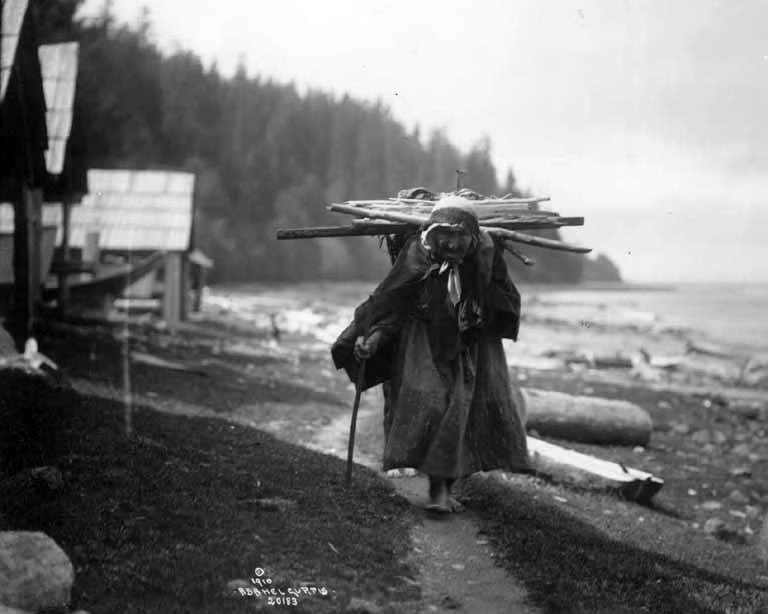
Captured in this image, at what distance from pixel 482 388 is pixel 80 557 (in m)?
3.12

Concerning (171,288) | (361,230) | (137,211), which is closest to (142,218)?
(137,211)

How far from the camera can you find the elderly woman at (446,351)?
18.9 feet

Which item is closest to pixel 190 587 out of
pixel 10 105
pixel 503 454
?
pixel 503 454

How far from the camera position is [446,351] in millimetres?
5875

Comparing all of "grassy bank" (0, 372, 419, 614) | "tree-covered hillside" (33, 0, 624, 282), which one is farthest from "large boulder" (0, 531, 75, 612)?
"tree-covered hillside" (33, 0, 624, 282)

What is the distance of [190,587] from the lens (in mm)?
3994

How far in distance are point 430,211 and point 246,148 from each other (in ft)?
241

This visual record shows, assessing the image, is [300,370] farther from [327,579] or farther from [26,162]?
[327,579]

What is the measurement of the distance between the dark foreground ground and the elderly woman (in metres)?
0.56

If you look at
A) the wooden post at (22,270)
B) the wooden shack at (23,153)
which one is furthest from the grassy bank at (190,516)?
the wooden shack at (23,153)

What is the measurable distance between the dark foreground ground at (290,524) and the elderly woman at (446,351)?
560 millimetres

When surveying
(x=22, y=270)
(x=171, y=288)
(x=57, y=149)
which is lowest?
(x=171, y=288)

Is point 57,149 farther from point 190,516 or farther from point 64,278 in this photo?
→ point 190,516

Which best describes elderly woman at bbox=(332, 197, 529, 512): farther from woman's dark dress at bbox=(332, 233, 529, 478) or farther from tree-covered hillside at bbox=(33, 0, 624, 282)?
tree-covered hillside at bbox=(33, 0, 624, 282)
